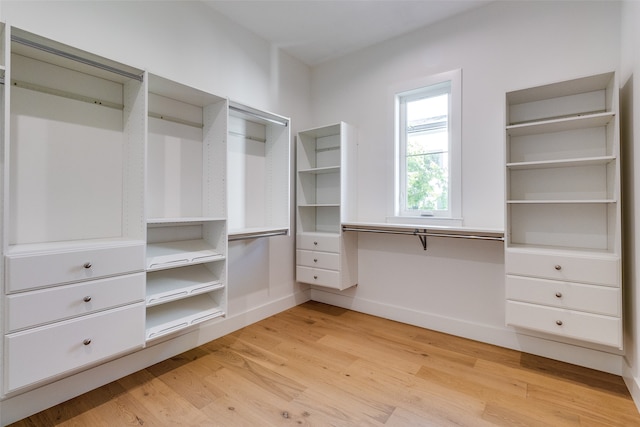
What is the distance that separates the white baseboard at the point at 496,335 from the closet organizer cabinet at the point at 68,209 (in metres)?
2.17

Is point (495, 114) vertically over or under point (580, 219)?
over

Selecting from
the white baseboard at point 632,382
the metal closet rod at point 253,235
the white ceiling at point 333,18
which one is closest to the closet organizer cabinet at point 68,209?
the metal closet rod at point 253,235

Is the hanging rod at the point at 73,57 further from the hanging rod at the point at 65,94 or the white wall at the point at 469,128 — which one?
the white wall at the point at 469,128

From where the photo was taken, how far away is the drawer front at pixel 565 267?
5.95 feet

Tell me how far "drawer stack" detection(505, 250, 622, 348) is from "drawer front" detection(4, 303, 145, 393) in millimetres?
2455

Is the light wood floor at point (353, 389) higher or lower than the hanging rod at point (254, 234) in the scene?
lower

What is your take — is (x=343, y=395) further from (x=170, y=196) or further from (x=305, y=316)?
(x=170, y=196)

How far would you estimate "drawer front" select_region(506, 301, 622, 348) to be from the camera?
1.80 m

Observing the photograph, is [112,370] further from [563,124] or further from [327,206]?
[563,124]

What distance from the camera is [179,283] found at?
214cm

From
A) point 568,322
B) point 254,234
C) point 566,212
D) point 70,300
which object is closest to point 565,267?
point 568,322

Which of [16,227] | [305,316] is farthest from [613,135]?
[16,227]

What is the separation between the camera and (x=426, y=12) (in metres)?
2.67

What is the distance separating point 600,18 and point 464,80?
905 millimetres
